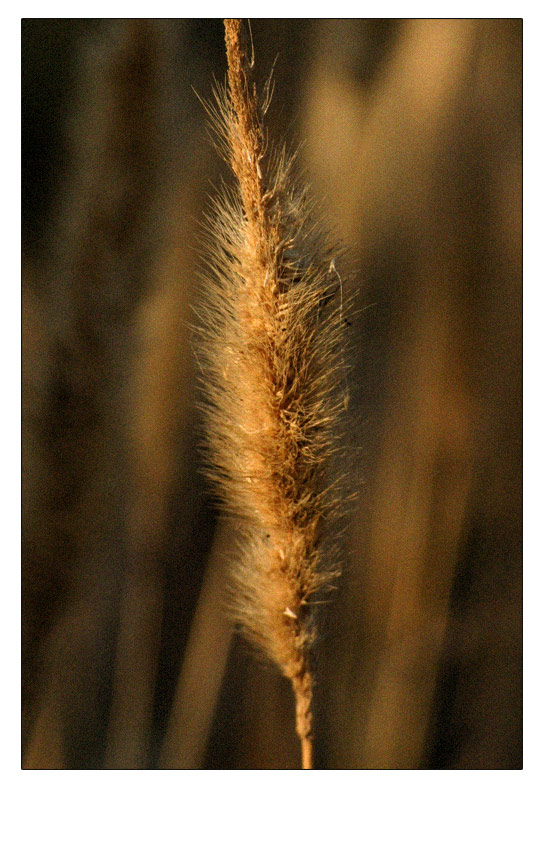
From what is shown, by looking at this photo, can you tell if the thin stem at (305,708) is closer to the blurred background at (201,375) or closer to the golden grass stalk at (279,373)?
the golden grass stalk at (279,373)

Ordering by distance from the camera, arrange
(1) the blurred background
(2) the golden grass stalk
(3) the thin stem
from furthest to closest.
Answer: (1) the blurred background < (3) the thin stem < (2) the golden grass stalk

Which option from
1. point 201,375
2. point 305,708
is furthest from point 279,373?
point 305,708

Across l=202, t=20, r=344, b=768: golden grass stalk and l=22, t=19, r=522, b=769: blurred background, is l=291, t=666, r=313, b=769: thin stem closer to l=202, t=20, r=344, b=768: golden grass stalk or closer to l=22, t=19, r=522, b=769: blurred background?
l=202, t=20, r=344, b=768: golden grass stalk

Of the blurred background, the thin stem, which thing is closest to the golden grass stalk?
the thin stem

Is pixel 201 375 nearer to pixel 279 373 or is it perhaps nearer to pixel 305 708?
pixel 279 373

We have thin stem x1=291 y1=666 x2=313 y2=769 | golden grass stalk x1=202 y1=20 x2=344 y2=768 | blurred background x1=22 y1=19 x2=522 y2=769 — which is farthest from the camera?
blurred background x1=22 y1=19 x2=522 y2=769

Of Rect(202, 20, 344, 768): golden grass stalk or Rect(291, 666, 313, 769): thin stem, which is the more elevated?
Rect(202, 20, 344, 768): golden grass stalk
